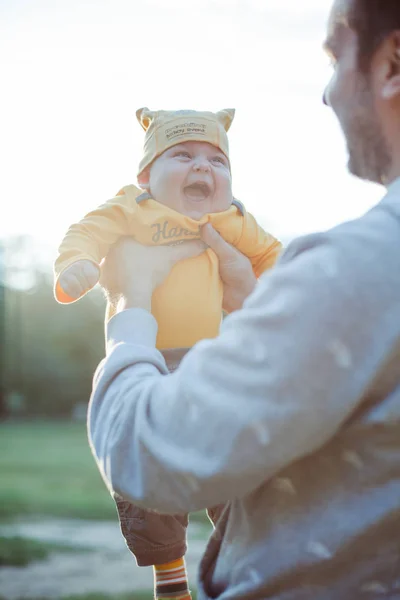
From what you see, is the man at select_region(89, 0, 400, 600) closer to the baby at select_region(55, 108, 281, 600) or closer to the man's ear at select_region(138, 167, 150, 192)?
the baby at select_region(55, 108, 281, 600)

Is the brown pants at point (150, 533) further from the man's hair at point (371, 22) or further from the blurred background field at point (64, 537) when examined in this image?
the blurred background field at point (64, 537)

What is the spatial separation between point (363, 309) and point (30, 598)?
4541 millimetres

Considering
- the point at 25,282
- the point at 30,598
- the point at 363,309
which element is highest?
the point at 363,309

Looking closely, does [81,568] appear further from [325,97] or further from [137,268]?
[325,97]

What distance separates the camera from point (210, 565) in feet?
3.32

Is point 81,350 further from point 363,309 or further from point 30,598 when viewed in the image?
point 363,309

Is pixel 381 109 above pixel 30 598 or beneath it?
above

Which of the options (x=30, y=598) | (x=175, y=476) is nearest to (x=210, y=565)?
(x=175, y=476)

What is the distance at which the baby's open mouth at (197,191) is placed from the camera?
6.42 feet

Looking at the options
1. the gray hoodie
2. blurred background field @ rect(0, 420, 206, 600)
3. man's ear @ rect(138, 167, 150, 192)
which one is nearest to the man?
the gray hoodie

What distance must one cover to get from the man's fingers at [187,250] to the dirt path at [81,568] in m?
2.51

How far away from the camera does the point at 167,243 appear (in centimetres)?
187

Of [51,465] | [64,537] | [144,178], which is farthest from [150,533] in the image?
[51,465]

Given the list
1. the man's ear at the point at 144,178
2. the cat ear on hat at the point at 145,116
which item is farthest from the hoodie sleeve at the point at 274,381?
the cat ear on hat at the point at 145,116
